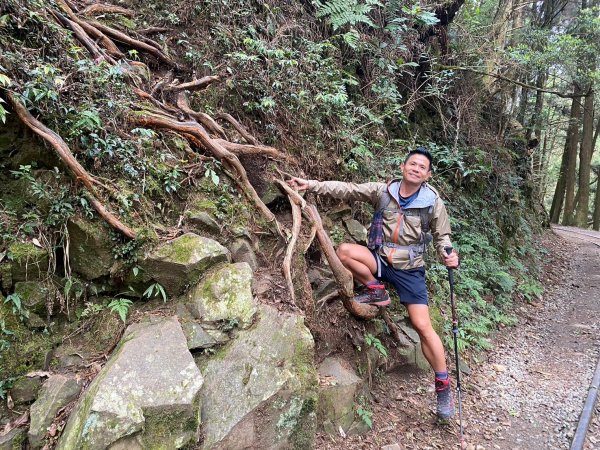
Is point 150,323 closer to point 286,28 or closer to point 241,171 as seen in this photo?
point 241,171

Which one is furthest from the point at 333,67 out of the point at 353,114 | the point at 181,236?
the point at 181,236

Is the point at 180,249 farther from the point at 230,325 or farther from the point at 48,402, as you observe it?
the point at 48,402

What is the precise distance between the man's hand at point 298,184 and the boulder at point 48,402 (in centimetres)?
312

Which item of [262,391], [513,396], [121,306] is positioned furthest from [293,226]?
[513,396]

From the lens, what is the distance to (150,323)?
11.5ft

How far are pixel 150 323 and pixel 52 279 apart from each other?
97 cm

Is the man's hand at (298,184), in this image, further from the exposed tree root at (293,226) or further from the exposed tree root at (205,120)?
the exposed tree root at (205,120)

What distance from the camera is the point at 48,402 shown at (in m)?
3.04

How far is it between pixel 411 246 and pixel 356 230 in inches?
53.0

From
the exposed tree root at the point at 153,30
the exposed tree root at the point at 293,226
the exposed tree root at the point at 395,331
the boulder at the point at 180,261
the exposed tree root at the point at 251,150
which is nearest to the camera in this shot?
the boulder at the point at 180,261

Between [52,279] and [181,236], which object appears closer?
[52,279]

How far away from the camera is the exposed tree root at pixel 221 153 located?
4.59 m

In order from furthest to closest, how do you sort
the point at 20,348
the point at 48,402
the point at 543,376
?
the point at 543,376 < the point at 20,348 < the point at 48,402

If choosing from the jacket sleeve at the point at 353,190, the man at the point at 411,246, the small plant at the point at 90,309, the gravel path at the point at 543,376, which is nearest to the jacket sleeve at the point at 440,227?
the man at the point at 411,246
